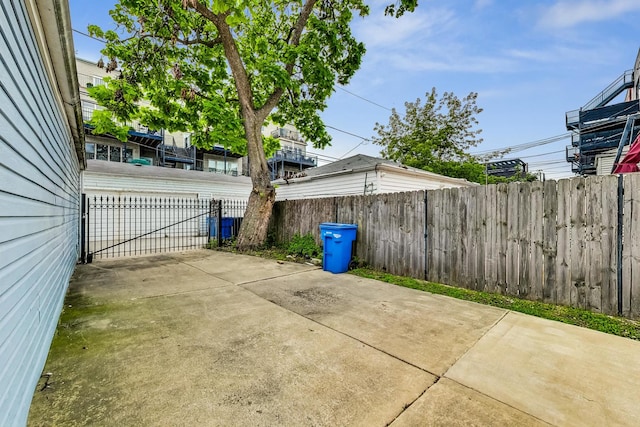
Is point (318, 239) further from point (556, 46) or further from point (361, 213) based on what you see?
point (556, 46)

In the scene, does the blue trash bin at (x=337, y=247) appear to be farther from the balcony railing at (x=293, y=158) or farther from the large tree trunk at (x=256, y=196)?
the balcony railing at (x=293, y=158)

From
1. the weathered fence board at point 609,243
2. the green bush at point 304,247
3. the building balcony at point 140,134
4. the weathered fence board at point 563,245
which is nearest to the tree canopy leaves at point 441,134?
the green bush at point 304,247

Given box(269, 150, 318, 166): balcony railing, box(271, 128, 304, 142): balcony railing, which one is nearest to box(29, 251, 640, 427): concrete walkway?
box(269, 150, 318, 166): balcony railing

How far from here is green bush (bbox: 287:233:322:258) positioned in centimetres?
766

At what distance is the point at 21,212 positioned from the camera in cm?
160

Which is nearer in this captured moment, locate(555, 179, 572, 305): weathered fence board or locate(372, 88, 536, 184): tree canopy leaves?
locate(555, 179, 572, 305): weathered fence board

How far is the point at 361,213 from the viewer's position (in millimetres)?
6664

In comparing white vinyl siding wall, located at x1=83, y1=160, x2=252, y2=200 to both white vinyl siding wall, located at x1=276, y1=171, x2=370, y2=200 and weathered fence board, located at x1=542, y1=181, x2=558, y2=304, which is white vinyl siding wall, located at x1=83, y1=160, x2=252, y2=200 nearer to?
white vinyl siding wall, located at x1=276, y1=171, x2=370, y2=200

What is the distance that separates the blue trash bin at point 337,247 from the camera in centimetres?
602

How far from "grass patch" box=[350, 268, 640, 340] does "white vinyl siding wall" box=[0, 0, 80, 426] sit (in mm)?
4754

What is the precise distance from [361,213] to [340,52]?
6.46 m

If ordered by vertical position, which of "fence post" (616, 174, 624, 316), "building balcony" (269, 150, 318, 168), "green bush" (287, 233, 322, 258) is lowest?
"green bush" (287, 233, 322, 258)

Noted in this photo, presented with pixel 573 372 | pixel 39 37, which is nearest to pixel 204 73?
pixel 39 37

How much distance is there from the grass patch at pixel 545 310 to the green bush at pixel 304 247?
2804 millimetres
